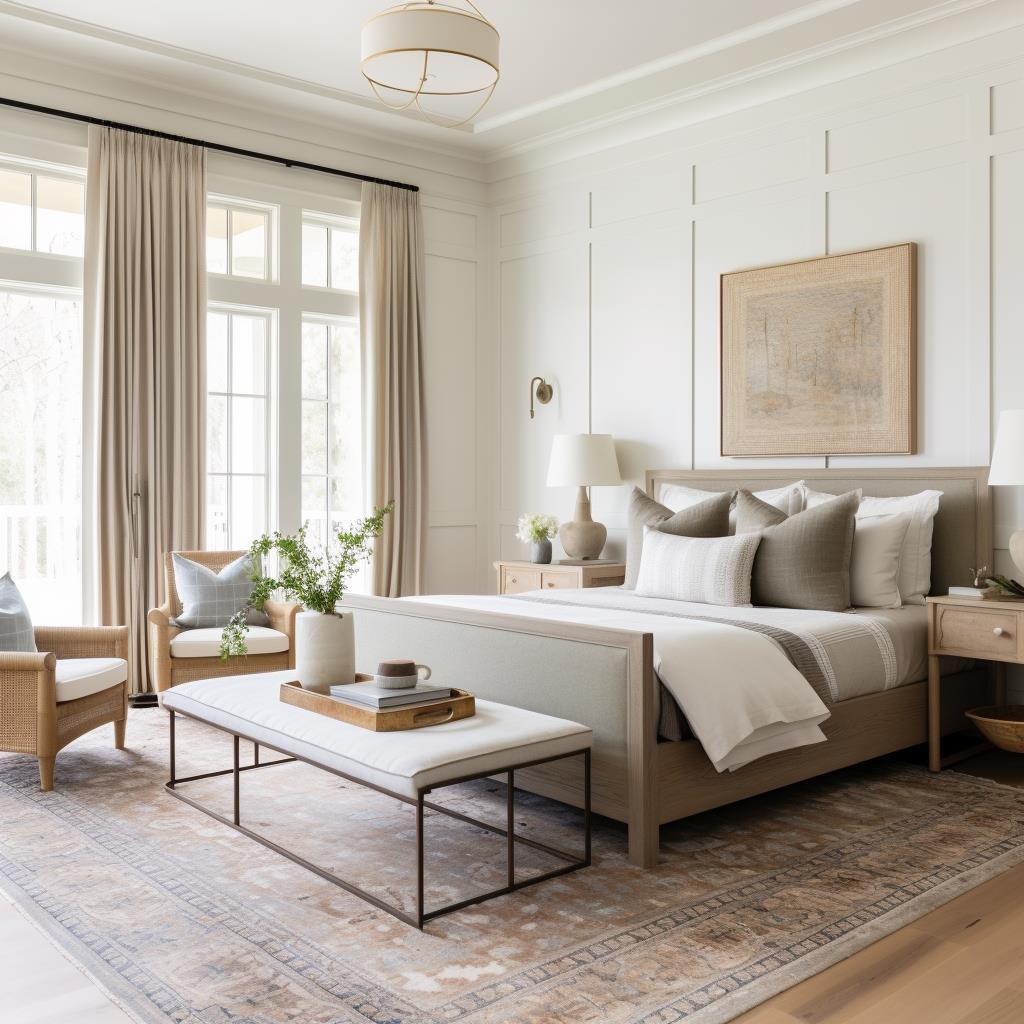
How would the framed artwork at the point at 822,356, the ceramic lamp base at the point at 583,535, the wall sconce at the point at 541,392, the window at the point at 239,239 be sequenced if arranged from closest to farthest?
the framed artwork at the point at 822,356
the window at the point at 239,239
the ceramic lamp base at the point at 583,535
the wall sconce at the point at 541,392

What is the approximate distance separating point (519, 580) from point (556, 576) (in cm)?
30

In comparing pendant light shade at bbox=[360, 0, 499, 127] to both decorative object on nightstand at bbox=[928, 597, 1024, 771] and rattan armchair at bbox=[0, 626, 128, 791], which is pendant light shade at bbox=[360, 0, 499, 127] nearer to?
rattan armchair at bbox=[0, 626, 128, 791]

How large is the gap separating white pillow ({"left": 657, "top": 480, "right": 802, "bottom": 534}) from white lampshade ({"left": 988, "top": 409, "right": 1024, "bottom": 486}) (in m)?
0.91

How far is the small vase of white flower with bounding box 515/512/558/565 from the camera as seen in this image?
19.4 ft

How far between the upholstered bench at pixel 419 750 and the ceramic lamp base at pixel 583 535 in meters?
2.59

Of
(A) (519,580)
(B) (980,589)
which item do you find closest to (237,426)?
(A) (519,580)

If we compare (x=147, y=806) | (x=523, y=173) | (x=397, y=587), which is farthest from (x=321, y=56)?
(x=147, y=806)

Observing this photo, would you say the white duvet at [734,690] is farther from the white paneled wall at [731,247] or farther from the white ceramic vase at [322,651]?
the white paneled wall at [731,247]

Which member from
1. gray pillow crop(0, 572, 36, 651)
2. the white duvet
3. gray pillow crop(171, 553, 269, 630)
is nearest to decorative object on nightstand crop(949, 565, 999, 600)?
the white duvet

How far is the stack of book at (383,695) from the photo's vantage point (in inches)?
113

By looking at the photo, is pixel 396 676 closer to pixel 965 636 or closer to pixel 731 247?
pixel 965 636

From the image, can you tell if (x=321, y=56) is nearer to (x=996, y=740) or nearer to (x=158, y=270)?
(x=158, y=270)

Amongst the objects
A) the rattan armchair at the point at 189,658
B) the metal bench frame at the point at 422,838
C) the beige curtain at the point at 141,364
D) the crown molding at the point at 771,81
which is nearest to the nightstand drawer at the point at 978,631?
the metal bench frame at the point at 422,838

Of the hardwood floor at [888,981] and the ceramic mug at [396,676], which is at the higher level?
the ceramic mug at [396,676]
